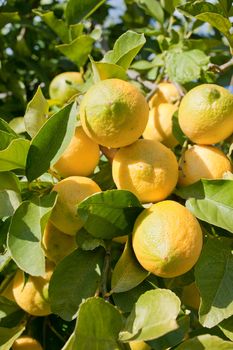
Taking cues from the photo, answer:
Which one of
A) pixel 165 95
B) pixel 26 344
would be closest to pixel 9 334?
pixel 26 344

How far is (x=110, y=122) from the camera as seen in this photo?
3.28 ft

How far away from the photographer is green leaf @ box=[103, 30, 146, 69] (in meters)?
1.15

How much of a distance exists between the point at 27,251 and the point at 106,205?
0.17 metres

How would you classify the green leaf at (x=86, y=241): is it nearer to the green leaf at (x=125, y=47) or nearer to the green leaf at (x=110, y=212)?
the green leaf at (x=110, y=212)

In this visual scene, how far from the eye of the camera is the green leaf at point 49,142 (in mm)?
1018

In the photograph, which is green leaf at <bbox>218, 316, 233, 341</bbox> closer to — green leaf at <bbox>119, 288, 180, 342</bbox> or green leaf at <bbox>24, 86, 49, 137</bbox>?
green leaf at <bbox>119, 288, 180, 342</bbox>

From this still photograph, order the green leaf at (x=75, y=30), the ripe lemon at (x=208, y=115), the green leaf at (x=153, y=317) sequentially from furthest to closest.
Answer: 1. the green leaf at (x=75, y=30)
2. the ripe lemon at (x=208, y=115)
3. the green leaf at (x=153, y=317)

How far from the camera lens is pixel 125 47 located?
1.18 m

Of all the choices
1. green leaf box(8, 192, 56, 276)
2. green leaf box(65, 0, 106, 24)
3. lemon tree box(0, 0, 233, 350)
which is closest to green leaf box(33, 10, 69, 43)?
green leaf box(65, 0, 106, 24)

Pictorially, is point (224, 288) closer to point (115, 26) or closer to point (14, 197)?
point (14, 197)

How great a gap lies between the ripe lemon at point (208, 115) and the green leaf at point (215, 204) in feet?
0.43

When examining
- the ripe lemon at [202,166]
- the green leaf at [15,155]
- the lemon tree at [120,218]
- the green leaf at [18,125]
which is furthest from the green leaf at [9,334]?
the green leaf at [18,125]

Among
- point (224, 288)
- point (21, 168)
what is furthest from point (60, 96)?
point (224, 288)

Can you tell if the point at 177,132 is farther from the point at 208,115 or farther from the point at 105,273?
the point at 105,273
